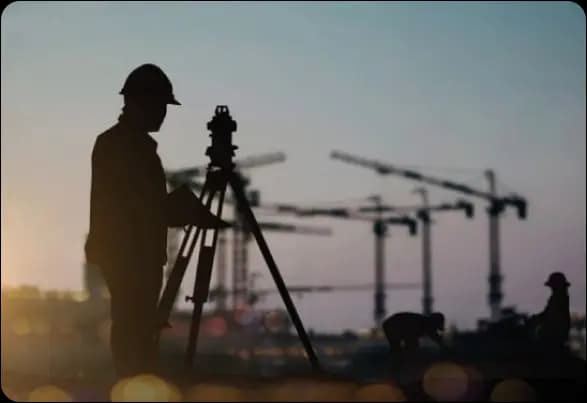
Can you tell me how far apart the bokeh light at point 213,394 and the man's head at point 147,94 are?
237cm

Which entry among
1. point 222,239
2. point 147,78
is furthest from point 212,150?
point 222,239

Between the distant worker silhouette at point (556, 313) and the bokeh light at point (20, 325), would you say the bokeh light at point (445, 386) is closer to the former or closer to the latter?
the distant worker silhouette at point (556, 313)

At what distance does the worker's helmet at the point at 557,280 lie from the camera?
13.9m

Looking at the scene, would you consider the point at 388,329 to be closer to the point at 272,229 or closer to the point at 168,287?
the point at 168,287

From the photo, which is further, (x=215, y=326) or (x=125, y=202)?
(x=215, y=326)

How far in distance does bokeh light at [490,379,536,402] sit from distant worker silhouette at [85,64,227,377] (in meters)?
2.85

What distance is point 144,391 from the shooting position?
27.2ft

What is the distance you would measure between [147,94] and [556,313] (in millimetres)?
6729

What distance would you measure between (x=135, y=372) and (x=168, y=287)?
3.25 ft

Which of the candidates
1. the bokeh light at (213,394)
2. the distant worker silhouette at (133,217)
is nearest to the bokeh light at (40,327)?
the distant worker silhouette at (133,217)

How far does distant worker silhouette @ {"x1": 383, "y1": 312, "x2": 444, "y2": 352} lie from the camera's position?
11789mm

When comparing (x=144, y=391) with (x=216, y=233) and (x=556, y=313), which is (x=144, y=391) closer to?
(x=216, y=233)

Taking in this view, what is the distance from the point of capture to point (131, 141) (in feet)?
31.0

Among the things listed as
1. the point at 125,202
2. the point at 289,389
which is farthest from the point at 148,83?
the point at 289,389
